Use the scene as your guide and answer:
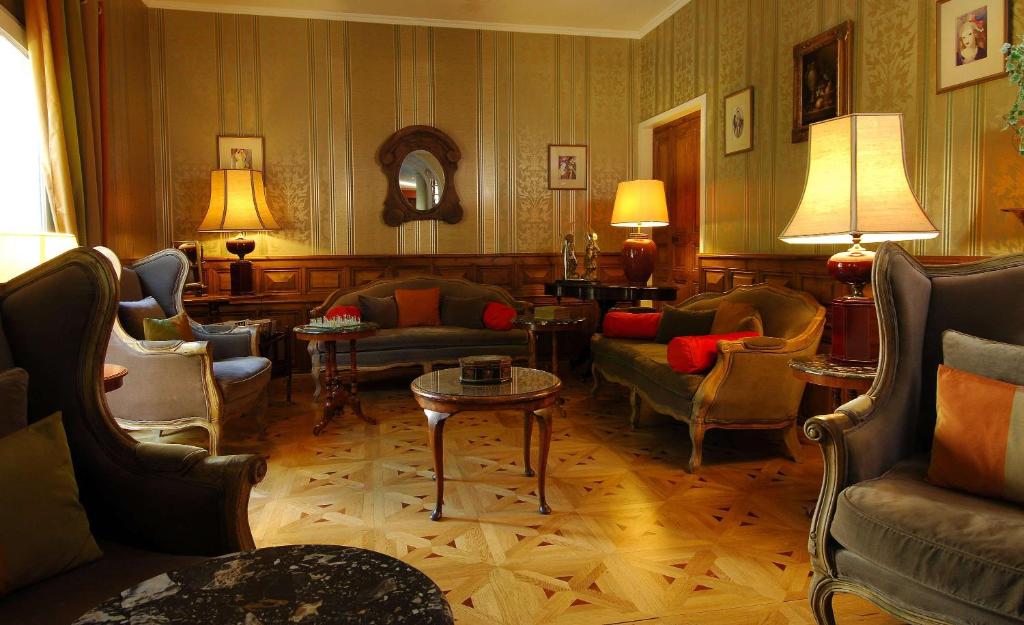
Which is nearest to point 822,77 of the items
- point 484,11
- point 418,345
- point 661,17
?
point 661,17

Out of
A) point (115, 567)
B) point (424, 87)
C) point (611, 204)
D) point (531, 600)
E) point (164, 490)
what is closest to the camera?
point (115, 567)

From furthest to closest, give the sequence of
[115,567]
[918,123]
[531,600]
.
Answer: [918,123]
[531,600]
[115,567]

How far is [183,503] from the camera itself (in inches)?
60.2

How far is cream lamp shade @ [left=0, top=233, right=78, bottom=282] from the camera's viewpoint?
2057 mm

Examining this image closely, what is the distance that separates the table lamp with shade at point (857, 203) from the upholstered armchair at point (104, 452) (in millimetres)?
2104

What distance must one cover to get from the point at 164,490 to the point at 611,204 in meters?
5.53

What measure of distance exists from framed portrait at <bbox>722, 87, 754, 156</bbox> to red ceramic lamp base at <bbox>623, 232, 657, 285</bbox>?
0.88 meters

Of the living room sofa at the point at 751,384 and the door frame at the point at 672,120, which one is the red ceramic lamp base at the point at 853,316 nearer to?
the living room sofa at the point at 751,384

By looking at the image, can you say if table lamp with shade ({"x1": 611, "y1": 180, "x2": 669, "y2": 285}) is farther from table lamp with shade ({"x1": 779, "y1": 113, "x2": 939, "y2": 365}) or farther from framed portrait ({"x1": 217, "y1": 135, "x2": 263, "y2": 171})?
framed portrait ({"x1": 217, "y1": 135, "x2": 263, "y2": 171})

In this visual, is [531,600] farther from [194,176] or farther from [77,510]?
[194,176]

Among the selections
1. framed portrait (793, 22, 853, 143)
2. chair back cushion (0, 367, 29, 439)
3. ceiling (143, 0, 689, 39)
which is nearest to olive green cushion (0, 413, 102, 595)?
chair back cushion (0, 367, 29, 439)

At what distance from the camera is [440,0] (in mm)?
5668

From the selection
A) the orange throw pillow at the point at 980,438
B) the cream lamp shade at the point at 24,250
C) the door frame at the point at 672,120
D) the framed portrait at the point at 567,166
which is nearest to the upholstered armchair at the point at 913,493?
the orange throw pillow at the point at 980,438

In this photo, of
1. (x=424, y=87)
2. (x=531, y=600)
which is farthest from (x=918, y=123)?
(x=424, y=87)
